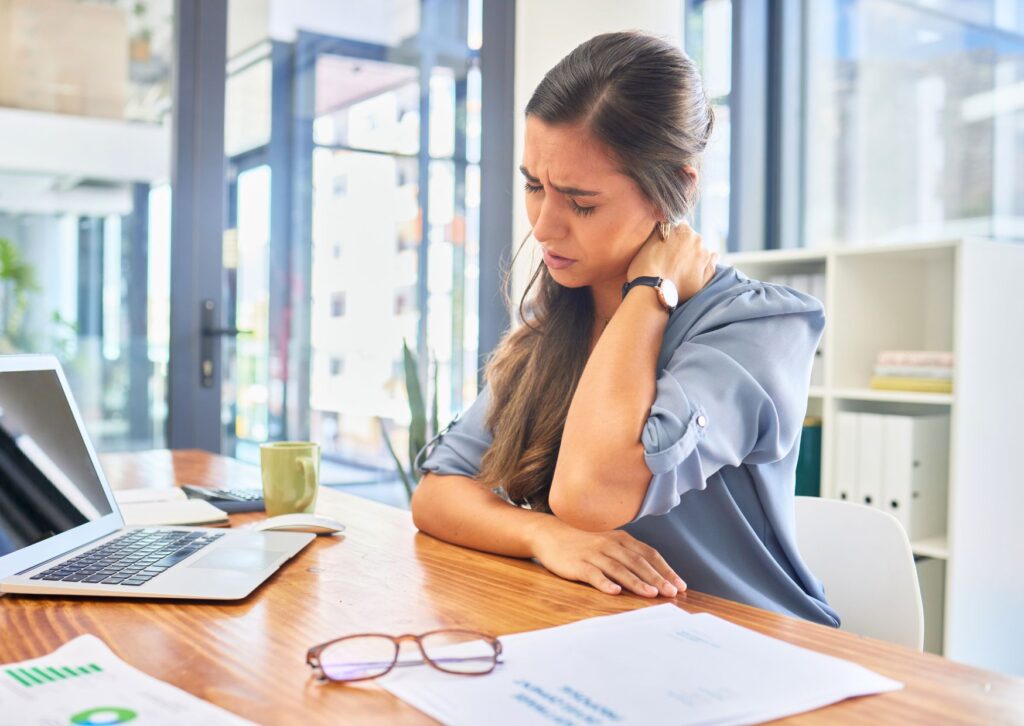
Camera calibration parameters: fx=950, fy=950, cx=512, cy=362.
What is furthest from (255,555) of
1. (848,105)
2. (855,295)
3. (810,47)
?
(810,47)

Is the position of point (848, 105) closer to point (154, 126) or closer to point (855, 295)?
point (855, 295)

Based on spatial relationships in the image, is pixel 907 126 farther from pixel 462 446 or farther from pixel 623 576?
pixel 623 576

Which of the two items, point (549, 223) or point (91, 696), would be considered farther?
point (549, 223)

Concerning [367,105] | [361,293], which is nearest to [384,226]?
[361,293]

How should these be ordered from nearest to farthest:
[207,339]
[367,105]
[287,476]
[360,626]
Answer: [360,626] → [287,476] → [207,339] → [367,105]

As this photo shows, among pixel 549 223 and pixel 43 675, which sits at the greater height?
pixel 549 223

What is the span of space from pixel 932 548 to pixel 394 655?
216 centimetres

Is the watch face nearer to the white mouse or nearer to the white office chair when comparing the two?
the white office chair

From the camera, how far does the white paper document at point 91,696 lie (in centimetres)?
63

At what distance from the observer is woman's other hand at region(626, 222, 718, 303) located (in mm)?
1281

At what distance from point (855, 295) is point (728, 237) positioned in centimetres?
107

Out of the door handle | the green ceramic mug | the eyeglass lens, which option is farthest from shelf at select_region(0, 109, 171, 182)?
the eyeglass lens

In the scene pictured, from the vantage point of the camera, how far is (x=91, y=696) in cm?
67

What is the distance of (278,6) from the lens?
11.0 ft
